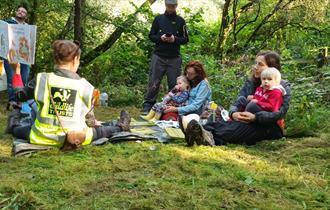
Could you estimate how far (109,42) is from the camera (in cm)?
1092

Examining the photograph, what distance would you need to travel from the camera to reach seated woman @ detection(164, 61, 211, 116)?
20.8ft

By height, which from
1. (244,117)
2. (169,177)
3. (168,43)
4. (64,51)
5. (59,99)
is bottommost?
(169,177)

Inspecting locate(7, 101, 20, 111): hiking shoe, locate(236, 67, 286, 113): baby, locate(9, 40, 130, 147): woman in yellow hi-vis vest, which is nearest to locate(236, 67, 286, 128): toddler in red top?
locate(236, 67, 286, 113): baby

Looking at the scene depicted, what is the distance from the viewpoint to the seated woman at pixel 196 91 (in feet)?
20.8

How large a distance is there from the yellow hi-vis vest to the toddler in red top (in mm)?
1938

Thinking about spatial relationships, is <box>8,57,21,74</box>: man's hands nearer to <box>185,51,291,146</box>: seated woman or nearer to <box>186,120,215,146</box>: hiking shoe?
<box>185,51,291,146</box>: seated woman

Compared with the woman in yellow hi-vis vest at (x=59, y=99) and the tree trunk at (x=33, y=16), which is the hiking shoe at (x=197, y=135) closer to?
the woman in yellow hi-vis vest at (x=59, y=99)

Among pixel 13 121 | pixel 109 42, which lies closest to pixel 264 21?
pixel 109 42

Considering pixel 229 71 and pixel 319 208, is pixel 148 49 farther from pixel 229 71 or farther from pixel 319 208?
pixel 319 208

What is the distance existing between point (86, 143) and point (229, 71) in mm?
4206

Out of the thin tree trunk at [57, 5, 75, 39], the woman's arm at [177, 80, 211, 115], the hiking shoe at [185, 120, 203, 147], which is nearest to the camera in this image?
the hiking shoe at [185, 120, 203, 147]

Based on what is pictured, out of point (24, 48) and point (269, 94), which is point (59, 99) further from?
point (24, 48)

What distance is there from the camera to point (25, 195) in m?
3.08

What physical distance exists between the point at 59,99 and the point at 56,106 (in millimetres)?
71
